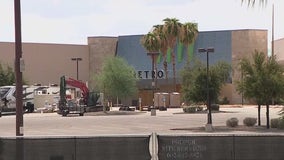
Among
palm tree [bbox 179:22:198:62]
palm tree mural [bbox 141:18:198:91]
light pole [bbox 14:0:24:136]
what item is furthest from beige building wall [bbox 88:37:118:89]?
light pole [bbox 14:0:24:136]

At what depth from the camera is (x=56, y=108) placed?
2955 inches

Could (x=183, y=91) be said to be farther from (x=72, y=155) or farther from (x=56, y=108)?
(x=56, y=108)

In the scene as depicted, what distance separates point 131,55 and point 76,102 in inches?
1377

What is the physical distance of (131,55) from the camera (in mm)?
97688

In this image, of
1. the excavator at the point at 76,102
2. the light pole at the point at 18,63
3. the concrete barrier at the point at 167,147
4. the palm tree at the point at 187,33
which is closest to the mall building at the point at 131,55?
the palm tree at the point at 187,33

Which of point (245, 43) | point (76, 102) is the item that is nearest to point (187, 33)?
point (245, 43)

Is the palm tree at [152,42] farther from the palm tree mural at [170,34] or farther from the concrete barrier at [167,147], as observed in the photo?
the concrete barrier at [167,147]

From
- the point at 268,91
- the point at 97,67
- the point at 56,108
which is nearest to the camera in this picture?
the point at 268,91

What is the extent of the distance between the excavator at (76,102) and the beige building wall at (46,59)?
26.7 m

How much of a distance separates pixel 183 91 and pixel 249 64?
21.9ft

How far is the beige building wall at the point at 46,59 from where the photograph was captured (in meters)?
91.7

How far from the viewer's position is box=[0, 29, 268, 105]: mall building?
300ft

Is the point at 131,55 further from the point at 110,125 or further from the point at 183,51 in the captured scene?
the point at 110,125

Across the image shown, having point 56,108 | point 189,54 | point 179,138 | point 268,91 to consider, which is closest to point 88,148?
point 179,138
